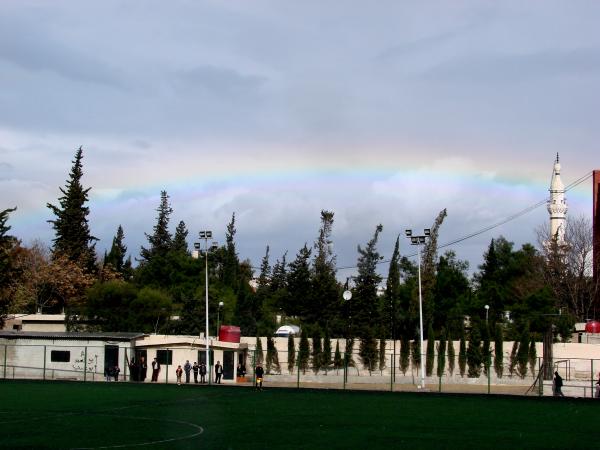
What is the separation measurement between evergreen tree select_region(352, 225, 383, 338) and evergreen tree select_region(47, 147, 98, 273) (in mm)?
31586

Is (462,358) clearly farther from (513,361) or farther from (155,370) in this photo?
(155,370)

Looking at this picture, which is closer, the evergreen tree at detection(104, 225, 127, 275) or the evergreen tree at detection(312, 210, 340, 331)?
the evergreen tree at detection(312, 210, 340, 331)

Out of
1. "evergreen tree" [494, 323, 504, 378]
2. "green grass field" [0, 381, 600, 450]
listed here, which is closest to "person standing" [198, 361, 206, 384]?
"green grass field" [0, 381, 600, 450]

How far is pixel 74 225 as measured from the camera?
102 metres

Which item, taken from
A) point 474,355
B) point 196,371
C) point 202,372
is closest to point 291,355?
point 202,372

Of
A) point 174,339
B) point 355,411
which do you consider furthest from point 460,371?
point 355,411

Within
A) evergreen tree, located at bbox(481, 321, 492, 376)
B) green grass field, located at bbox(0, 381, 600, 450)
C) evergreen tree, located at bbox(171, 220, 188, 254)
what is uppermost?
evergreen tree, located at bbox(171, 220, 188, 254)

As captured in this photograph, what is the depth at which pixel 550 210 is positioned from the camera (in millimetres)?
113188

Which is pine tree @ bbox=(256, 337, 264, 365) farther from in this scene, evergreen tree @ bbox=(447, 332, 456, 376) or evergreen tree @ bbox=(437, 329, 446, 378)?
evergreen tree @ bbox=(447, 332, 456, 376)

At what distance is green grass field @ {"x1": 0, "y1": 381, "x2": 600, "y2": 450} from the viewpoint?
2502 centimetres

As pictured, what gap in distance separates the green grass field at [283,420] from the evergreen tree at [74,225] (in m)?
53.6

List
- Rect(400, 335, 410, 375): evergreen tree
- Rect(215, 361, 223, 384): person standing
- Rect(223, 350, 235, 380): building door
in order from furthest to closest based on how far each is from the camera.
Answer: Rect(400, 335, 410, 375): evergreen tree → Rect(223, 350, 235, 380): building door → Rect(215, 361, 223, 384): person standing

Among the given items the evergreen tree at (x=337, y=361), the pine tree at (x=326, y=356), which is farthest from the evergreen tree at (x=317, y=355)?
the evergreen tree at (x=337, y=361)

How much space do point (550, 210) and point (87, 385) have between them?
73.9m
